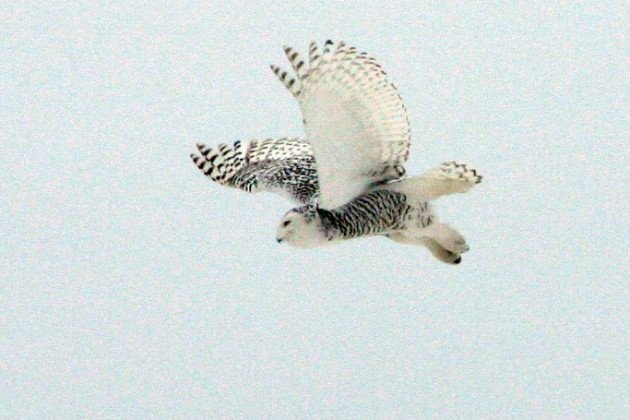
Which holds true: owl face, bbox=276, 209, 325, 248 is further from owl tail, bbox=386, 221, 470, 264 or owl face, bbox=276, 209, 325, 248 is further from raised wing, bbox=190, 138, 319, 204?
owl tail, bbox=386, 221, 470, 264

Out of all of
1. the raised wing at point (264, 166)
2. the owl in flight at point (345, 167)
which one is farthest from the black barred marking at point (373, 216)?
the raised wing at point (264, 166)

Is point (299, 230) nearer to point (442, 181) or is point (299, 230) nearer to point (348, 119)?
point (348, 119)

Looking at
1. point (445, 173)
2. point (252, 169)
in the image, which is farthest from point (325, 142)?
point (252, 169)

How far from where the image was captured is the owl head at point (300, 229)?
9.58 metres

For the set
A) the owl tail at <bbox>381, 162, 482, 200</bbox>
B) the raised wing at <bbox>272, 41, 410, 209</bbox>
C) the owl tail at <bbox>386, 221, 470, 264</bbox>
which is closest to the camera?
the raised wing at <bbox>272, 41, 410, 209</bbox>

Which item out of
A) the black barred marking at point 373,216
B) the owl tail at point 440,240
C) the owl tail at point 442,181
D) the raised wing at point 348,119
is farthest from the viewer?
the owl tail at point 440,240

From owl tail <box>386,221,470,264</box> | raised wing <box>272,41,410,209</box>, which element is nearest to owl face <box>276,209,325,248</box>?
raised wing <box>272,41,410,209</box>

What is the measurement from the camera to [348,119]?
9086 millimetres

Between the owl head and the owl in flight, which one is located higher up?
the owl in flight

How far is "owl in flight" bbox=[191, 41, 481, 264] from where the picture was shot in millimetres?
8875

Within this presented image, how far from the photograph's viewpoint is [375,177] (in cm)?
973

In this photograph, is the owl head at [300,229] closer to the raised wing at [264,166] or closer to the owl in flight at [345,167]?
the owl in flight at [345,167]

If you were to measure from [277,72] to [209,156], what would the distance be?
201cm

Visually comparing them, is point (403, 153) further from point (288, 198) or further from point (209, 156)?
point (209, 156)
